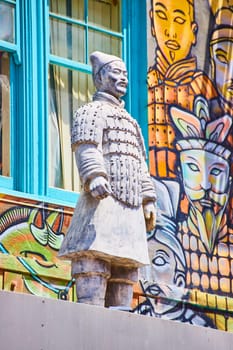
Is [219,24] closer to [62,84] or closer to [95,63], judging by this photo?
[62,84]

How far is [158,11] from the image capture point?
71.1 feet

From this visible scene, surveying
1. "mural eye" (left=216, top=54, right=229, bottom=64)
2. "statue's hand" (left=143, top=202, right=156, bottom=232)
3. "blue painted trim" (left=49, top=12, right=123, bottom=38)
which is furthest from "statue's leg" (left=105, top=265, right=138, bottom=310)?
"mural eye" (left=216, top=54, right=229, bottom=64)

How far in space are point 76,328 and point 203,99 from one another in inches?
240

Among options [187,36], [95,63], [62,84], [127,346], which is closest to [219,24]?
[187,36]

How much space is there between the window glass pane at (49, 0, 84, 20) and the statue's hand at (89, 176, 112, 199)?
13.9 feet

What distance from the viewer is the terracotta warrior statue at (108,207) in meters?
17.1

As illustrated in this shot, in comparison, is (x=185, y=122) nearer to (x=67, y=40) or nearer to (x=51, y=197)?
(x=67, y=40)

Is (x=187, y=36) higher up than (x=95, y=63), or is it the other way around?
(x=187, y=36)

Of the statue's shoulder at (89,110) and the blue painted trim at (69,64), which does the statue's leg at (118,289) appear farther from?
the blue painted trim at (69,64)

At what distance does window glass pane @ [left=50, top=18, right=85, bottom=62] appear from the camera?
68.3 feet

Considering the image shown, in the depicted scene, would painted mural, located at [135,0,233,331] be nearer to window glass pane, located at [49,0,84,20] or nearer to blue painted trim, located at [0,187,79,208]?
window glass pane, located at [49,0,84,20]

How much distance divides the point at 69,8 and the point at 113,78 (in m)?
3.55

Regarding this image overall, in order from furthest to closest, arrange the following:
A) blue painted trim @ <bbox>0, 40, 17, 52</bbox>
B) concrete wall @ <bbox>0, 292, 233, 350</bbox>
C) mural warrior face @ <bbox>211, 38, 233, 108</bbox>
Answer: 1. mural warrior face @ <bbox>211, 38, 233, 108</bbox>
2. blue painted trim @ <bbox>0, 40, 17, 52</bbox>
3. concrete wall @ <bbox>0, 292, 233, 350</bbox>

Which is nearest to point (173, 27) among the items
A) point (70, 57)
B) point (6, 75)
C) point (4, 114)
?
point (70, 57)
